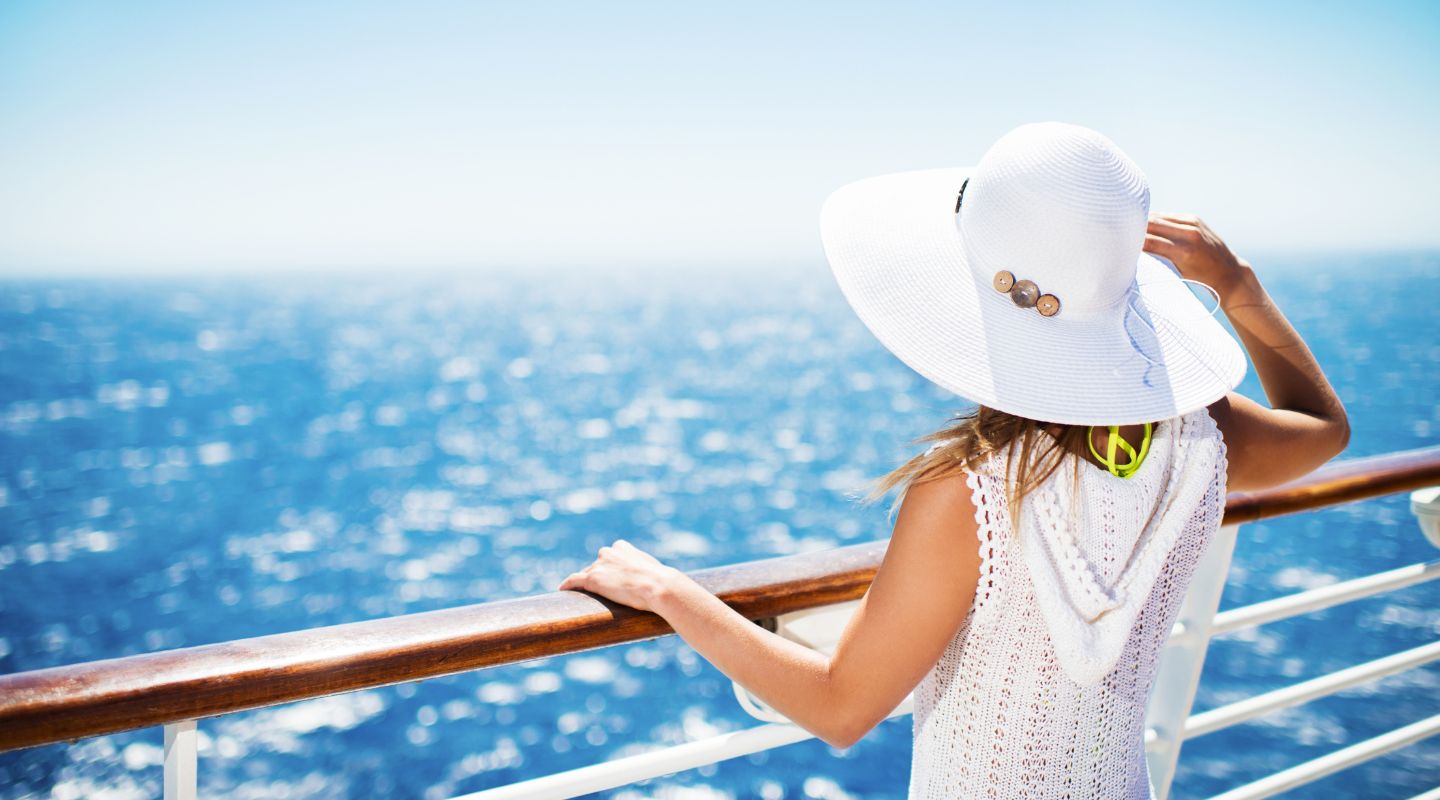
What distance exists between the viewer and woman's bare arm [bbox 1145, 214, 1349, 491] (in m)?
0.86

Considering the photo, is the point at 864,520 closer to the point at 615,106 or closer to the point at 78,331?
the point at 615,106

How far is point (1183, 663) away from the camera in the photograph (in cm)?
120

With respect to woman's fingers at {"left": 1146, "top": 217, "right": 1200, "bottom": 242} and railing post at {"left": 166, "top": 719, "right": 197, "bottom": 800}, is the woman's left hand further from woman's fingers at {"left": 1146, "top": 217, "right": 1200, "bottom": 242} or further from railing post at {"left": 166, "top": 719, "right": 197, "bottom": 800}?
woman's fingers at {"left": 1146, "top": 217, "right": 1200, "bottom": 242}

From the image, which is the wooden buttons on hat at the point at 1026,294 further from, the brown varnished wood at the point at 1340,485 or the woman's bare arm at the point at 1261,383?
the brown varnished wood at the point at 1340,485

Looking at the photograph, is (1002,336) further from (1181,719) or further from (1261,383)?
(1181,719)

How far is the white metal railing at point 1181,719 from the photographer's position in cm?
85

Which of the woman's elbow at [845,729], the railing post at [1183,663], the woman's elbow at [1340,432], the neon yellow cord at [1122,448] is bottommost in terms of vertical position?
the railing post at [1183,663]

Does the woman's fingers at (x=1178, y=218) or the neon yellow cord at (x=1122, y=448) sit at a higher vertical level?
the woman's fingers at (x=1178, y=218)

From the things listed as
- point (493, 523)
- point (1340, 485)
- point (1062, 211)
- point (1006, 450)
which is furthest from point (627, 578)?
point (493, 523)

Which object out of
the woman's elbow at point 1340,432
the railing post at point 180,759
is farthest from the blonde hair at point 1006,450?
the railing post at point 180,759

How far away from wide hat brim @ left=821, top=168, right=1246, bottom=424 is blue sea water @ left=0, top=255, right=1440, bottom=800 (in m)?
0.17

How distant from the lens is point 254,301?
9206cm

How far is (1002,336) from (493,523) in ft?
75.9

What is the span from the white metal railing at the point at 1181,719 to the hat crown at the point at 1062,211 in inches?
16.0
